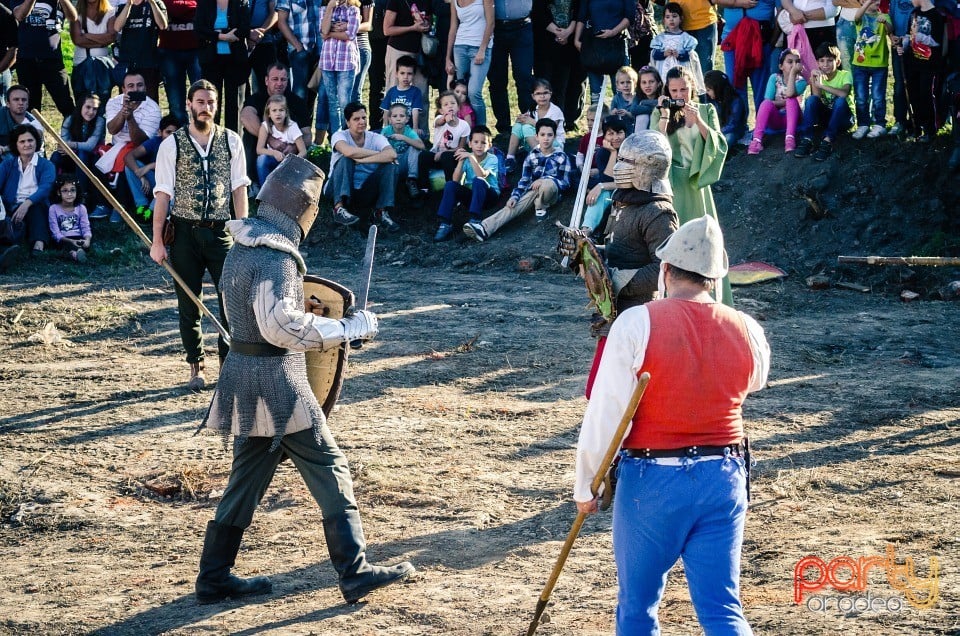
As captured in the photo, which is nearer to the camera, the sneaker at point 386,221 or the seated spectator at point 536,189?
the seated spectator at point 536,189


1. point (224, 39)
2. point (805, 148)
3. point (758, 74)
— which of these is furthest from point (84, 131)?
point (805, 148)

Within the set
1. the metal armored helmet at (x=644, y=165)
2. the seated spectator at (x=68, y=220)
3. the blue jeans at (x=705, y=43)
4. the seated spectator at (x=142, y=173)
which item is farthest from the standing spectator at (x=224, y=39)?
the metal armored helmet at (x=644, y=165)

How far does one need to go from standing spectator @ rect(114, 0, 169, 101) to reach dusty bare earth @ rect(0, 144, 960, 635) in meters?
2.98

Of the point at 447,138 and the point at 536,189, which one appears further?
the point at 447,138

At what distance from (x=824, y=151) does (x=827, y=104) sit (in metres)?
0.51

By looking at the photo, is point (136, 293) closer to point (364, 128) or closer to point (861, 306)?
point (364, 128)

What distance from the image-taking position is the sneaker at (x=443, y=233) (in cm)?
1361

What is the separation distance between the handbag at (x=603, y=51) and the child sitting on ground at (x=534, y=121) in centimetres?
58

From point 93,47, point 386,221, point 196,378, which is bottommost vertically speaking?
point 196,378

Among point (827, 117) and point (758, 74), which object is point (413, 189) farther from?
point (827, 117)

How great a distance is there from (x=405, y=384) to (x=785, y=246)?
511 centimetres

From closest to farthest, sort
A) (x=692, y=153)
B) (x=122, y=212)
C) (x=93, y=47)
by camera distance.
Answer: (x=122, y=212), (x=692, y=153), (x=93, y=47)

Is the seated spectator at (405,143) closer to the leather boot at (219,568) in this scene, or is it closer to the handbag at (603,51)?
the handbag at (603,51)

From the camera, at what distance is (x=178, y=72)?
14.1 meters
